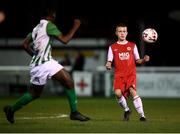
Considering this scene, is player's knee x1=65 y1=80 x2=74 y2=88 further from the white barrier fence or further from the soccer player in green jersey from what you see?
the white barrier fence

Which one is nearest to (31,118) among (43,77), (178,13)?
(43,77)

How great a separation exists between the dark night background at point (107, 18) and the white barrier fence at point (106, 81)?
7547 millimetres

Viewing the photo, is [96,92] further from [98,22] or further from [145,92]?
[98,22]

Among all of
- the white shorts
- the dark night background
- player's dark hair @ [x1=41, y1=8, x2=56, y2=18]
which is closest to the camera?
the white shorts

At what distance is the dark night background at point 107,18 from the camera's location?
1471 inches

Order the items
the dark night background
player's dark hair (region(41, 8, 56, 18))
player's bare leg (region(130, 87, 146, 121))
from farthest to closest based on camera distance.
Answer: the dark night background, player's bare leg (region(130, 87, 146, 121)), player's dark hair (region(41, 8, 56, 18))

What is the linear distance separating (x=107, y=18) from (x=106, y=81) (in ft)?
38.1

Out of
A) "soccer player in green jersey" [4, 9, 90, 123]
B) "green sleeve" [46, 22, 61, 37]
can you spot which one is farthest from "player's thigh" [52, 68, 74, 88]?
"green sleeve" [46, 22, 61, 37]

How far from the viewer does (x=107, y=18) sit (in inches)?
1580

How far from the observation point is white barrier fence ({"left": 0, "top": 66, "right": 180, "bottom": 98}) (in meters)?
28.2

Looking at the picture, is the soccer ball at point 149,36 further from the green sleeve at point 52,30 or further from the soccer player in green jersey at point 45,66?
the green sleeve at point 52,30

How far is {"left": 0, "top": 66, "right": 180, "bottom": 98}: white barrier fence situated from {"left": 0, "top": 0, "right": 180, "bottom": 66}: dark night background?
7.55m

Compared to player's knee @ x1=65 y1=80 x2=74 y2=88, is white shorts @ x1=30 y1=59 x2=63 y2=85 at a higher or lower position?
higher

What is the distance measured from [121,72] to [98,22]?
25.8m
